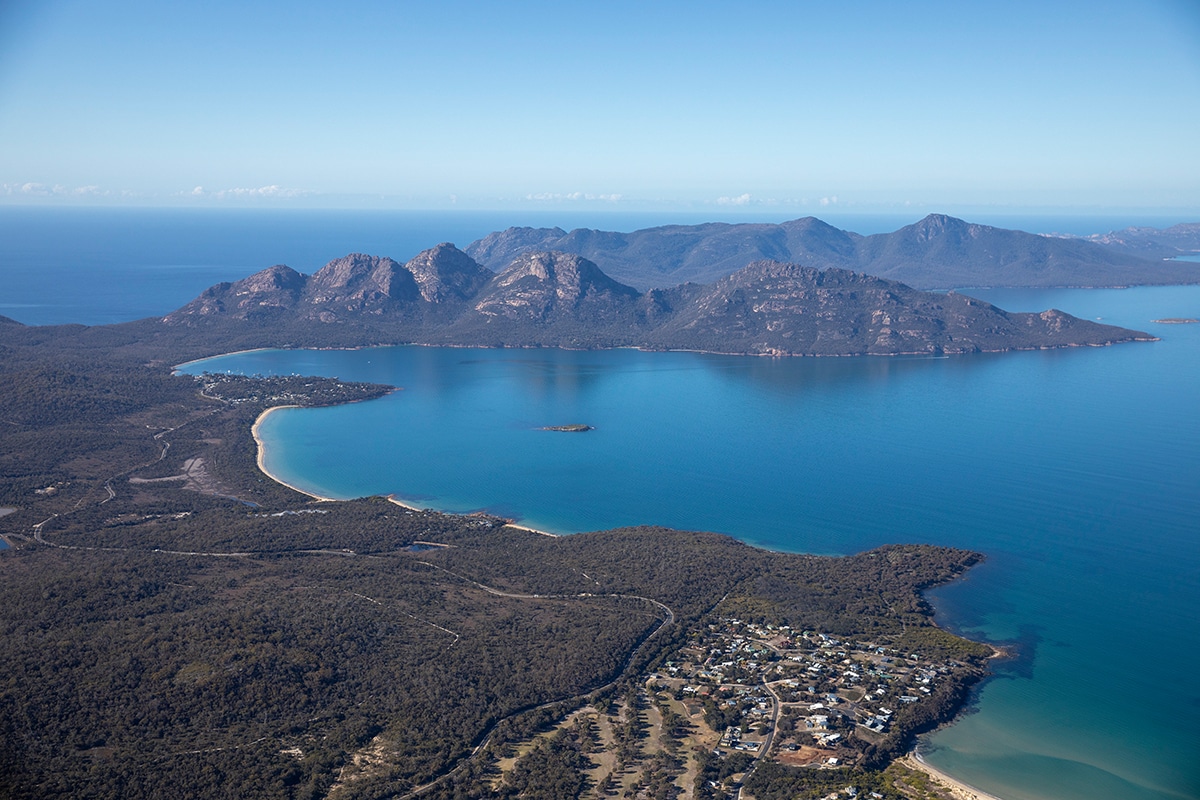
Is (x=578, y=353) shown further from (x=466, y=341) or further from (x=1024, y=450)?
(x=1024, y=450)

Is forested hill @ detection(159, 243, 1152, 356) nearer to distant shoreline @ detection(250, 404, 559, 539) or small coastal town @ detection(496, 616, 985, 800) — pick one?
distant shoreline @ detection(250, 404, 559, 539)

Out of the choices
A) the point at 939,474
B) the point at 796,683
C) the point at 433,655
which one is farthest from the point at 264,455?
the point at 939,474

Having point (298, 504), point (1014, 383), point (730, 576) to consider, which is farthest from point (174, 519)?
point (1014, 383)

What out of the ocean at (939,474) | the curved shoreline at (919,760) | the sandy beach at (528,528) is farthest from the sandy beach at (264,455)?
the sandy beach at (528,528)

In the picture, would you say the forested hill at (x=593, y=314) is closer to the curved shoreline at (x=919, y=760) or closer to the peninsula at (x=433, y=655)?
the curved shoreline at (x=919, y=760)

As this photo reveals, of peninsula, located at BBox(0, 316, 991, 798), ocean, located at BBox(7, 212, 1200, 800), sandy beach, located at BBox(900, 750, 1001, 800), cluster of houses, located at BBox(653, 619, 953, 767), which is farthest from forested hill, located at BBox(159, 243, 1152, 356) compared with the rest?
sandy beach, located at BBox(900, 750, 1001, 800)

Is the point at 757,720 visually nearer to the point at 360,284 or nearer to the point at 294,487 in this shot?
the point at 294,487
